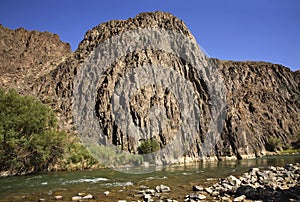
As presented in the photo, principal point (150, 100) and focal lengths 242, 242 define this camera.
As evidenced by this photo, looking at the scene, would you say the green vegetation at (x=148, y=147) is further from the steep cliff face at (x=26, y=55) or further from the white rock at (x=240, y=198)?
the white rock at (x=240, y=198)

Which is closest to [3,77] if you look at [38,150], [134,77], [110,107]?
[110,107]

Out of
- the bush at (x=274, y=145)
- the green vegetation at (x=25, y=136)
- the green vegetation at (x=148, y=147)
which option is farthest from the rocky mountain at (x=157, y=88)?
the green vegetation at (x=25, y=136)

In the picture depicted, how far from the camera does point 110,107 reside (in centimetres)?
8369

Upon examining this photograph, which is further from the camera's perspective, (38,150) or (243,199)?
(38,150)

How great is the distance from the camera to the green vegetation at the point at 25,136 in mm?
28750

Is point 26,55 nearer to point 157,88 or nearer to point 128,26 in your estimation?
point 128,26

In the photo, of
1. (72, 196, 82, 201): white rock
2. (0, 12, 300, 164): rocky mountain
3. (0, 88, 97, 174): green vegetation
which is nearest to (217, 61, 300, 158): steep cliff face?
(0, 12, 300, 164): rocky mountain

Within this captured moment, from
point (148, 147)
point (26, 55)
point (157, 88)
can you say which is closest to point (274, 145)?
point (157, 88)

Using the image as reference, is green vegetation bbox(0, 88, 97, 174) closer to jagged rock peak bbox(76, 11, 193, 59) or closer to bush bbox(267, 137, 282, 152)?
jagged rock peak bbox(76, 11, 193, 59)

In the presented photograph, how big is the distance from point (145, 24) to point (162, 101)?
45.2 m

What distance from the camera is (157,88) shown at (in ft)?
311

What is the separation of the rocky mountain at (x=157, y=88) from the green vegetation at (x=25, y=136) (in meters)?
32.4

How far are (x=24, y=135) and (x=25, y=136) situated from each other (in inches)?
7.4

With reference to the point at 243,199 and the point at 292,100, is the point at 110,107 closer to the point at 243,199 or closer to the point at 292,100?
the point at 243,199
